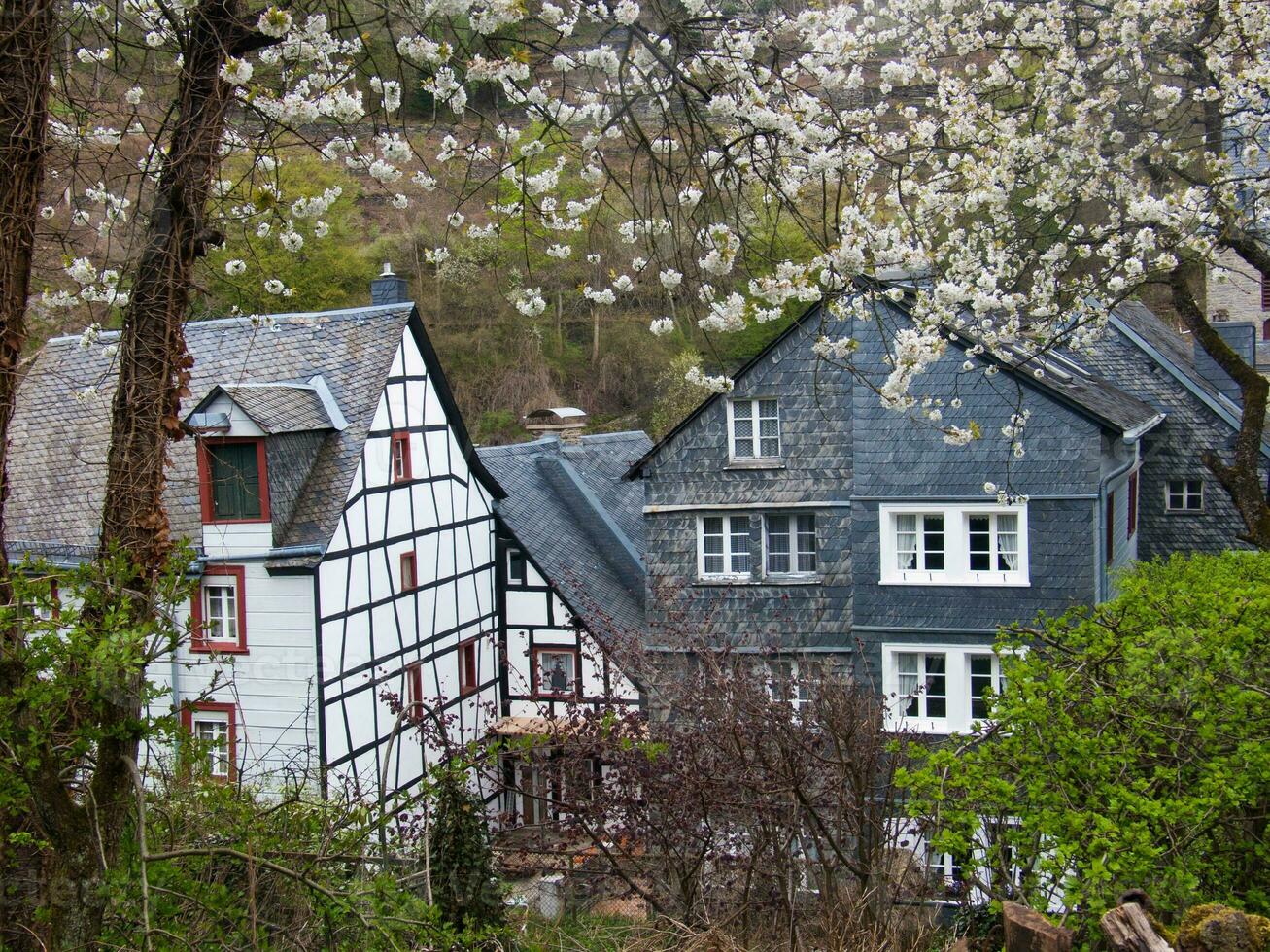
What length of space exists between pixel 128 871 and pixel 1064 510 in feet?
41.5

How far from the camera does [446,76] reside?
446cm

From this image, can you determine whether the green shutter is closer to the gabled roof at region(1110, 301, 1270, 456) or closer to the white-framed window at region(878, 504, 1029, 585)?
the white-framed window at region(878, 504, 1029, 585)

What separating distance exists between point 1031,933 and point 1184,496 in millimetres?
18875

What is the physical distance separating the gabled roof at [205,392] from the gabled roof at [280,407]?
0.11 ft

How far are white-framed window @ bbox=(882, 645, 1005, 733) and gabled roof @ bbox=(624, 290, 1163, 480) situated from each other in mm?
3140

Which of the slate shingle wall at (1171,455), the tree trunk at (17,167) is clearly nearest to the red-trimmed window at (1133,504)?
the slate shingle wall at (1171,455)

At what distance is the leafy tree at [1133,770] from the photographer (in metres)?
3.98

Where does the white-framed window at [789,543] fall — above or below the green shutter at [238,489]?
below

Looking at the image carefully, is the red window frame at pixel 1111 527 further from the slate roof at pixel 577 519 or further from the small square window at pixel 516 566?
the small square window at pixel 516 566

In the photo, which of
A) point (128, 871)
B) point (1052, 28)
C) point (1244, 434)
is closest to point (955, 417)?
point (1244, 434)

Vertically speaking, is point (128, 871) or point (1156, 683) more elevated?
point (1156, 683)

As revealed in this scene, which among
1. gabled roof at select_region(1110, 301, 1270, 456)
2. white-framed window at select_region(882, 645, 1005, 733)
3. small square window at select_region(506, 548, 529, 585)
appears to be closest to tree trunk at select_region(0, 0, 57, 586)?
white-framed window at select_region(882, 645, 1005, 733)

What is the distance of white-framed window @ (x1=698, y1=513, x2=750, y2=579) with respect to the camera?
1619 cm

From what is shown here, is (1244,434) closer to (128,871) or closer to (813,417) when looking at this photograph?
(813,417)
